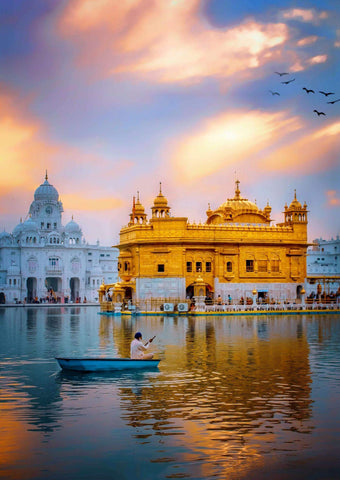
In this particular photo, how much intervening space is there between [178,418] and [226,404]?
1.63 m

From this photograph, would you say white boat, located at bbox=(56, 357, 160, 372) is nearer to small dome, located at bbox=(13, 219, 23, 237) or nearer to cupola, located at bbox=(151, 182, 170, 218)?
cupola, located at bbox=(151, 182, 170, 218)

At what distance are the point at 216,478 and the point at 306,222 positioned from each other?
5233 cm

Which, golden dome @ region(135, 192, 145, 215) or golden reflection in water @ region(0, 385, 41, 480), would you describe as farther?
golden dome @ region(135, 192, 145, 215)

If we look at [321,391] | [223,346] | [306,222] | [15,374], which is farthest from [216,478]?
[306,222]

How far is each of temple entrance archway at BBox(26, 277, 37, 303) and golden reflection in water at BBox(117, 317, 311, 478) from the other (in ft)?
250

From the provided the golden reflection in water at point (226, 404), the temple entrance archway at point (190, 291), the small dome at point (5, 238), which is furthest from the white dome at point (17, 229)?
the golden reflection in water at point (226, 404)

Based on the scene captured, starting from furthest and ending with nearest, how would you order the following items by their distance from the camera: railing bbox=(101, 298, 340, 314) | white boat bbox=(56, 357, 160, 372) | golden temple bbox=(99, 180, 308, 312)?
1. golden temple bbox=(99, 180, 308, 312)
2. railing bbox=(101, 298, 340, 314)
3. white boat bbox=(56, 357, 160, 372)

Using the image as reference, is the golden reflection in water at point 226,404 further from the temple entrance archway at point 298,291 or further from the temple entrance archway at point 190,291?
the temple entrance archway at point 298,291

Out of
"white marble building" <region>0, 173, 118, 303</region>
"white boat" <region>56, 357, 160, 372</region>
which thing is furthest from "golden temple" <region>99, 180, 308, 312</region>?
"white marble building" <region>0, 173, 118, 303</region>

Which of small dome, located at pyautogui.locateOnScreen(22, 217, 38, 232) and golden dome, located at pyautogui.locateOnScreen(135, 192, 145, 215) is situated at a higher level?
small dome, located at pyautogui.locateOnScreen(22, 217, 38, 232)

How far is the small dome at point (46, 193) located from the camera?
105625 mm

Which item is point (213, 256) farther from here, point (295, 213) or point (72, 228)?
point (72, 228)

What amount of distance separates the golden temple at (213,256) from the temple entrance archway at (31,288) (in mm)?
37966

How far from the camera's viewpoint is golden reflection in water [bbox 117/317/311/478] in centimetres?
1084
